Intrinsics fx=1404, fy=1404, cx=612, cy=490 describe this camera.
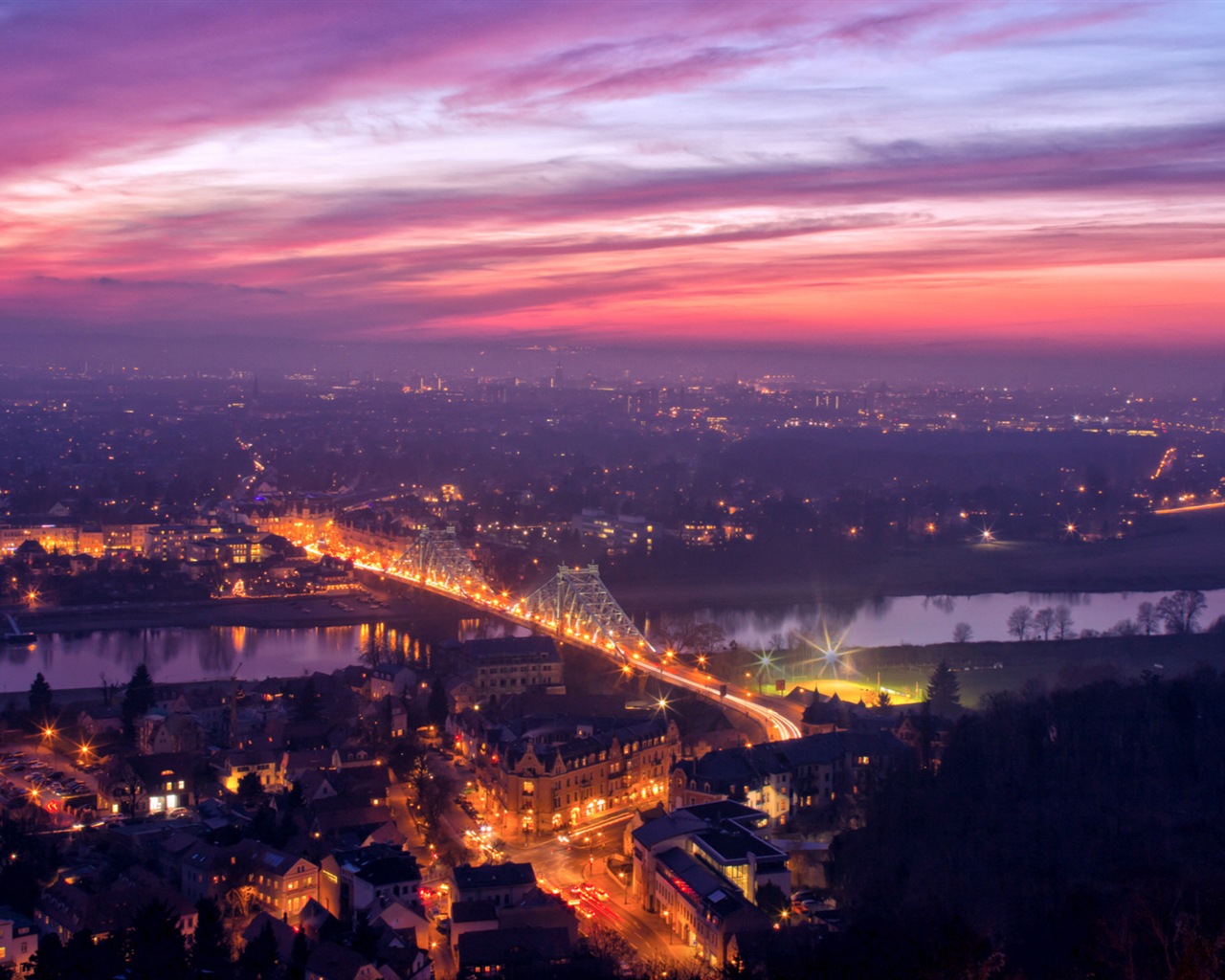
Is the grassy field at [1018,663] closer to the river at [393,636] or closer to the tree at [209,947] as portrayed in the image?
the river at [393,636]

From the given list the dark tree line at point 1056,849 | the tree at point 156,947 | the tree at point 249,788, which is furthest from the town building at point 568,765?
the tree at point 156,947

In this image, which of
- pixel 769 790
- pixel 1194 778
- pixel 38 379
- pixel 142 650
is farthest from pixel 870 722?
pixel 38 379

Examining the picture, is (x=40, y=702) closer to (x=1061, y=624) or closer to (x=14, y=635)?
(x=14, y=635)

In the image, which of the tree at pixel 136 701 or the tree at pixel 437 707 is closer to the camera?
the tree at pixel 136 701

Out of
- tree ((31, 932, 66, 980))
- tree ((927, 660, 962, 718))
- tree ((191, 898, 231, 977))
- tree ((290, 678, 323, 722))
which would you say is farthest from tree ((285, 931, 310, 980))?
tree ((927, 660, 962, 718))

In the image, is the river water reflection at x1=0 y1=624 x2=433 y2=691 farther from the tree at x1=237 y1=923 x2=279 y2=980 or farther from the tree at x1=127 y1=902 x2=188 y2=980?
the tree at x1=237 y1=923 x2=279 y2=980

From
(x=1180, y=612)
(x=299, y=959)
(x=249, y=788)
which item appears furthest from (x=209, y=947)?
(x=1180, y=612)

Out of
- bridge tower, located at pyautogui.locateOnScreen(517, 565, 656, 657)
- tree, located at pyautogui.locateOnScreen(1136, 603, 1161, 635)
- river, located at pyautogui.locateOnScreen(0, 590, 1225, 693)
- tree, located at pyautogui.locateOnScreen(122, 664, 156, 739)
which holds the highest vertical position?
tree, located at pyautogui.locateOnScreen(122, 664, 156, 739)
